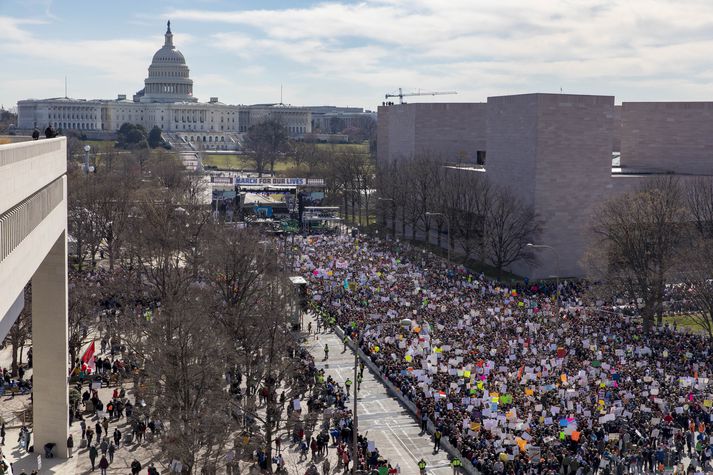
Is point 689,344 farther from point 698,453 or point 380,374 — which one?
point 380,374

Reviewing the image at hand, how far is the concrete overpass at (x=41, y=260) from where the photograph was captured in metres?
19.0

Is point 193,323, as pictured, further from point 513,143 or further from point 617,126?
point 617,126

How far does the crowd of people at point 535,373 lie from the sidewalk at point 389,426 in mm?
751

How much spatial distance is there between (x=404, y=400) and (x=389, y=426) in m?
2.70

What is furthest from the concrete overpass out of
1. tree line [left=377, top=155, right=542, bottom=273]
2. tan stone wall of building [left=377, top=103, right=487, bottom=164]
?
tan stone wall of building [left=377, top=103, right=487, bottom=164]

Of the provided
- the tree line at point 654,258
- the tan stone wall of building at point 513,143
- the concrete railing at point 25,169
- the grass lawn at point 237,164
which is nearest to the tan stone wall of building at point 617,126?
the tan stone wall of building at point 513,143

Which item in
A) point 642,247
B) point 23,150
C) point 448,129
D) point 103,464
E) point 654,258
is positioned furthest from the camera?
point 448,129

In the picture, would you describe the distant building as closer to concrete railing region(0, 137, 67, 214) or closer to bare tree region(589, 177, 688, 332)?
bare tree region(589, 177, 688, 332)

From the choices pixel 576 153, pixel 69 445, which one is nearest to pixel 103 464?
pixel 69 445

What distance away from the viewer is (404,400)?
118 feet

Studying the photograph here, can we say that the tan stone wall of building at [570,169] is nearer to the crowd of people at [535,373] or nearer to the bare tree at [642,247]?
the bare tree at [642,247]

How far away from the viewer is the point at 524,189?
6669cm

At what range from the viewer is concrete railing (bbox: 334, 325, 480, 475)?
95.3 feet

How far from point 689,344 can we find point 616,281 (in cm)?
897
